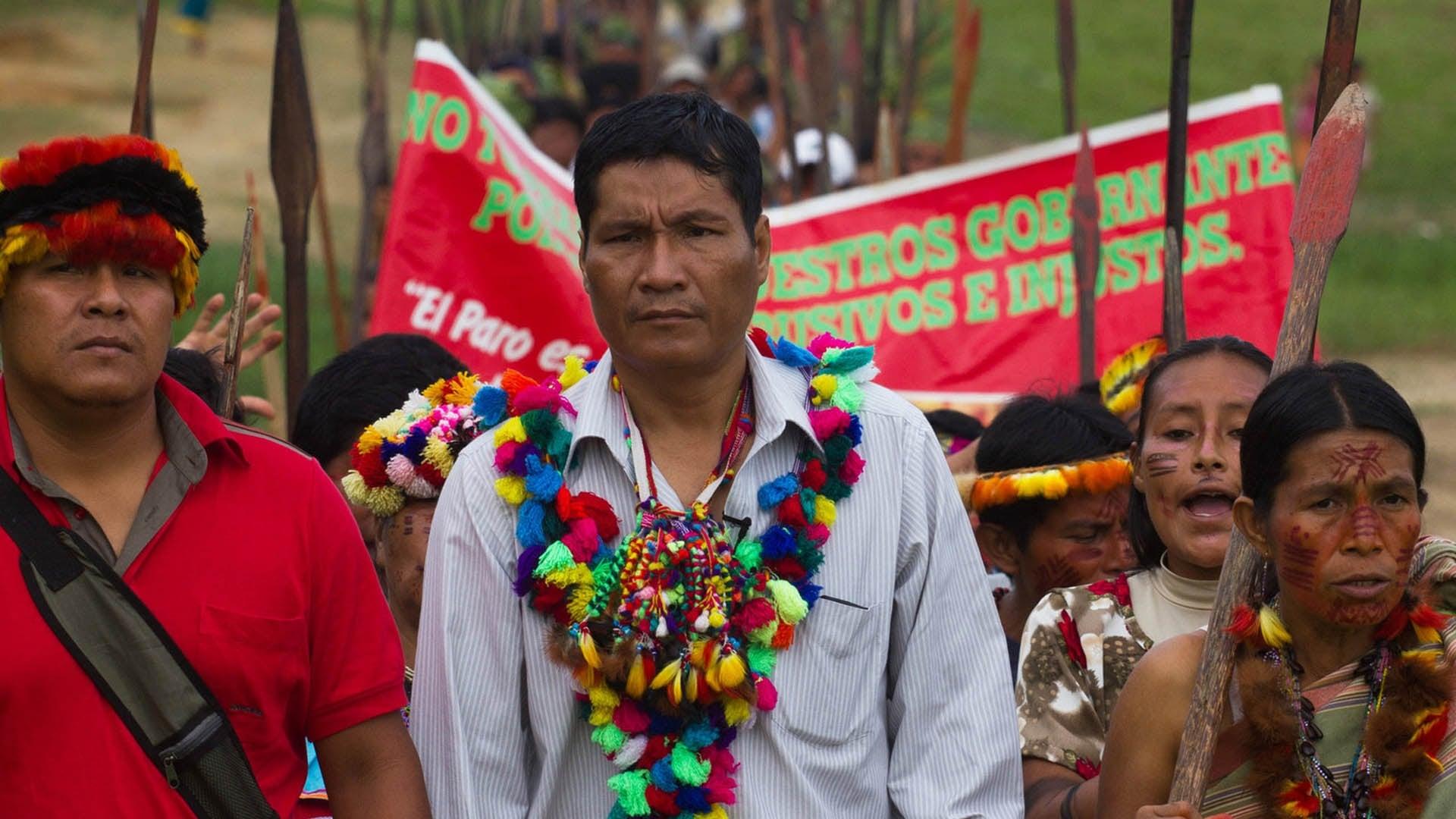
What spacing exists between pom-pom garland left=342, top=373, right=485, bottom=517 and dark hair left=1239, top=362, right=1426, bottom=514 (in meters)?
1.41

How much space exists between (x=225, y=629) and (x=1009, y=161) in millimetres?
3951

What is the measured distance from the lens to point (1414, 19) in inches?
971

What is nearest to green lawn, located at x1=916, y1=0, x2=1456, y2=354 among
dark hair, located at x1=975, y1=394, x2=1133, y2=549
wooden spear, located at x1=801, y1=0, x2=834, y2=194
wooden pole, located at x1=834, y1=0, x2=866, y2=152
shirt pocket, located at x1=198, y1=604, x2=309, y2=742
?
wooden pole, located at x1=834, y1=0, x2=866, y2=152

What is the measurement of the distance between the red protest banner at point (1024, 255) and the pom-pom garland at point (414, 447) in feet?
8.01

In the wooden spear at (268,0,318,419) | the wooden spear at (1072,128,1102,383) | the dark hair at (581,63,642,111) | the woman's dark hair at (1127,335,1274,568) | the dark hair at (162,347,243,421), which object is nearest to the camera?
the woman's dark hair at (1127,335,1274,568)

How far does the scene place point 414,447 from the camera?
381 cm

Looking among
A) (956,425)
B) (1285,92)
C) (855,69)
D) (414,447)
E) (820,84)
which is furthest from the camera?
(1285,92)

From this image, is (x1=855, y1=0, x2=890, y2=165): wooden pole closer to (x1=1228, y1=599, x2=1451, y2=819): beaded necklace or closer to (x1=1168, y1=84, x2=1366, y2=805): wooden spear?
(x1=1168, y1=84, x2=1366, y2=805): wooden spear

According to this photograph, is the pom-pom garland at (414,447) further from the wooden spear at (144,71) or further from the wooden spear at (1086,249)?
the wooden spear at (1086,249)

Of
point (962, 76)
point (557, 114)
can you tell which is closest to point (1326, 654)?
point (962, 76)

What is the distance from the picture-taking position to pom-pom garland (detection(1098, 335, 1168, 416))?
4.49 m

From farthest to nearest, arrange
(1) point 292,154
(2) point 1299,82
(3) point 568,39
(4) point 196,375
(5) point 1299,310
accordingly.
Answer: (2) point 1299,82
(3) point 568,39
(1) point 292,154
(4) point 196,375
(5) point 1299,310

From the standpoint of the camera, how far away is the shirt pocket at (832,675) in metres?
2.85

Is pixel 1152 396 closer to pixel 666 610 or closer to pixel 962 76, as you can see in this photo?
pixel 666 610
